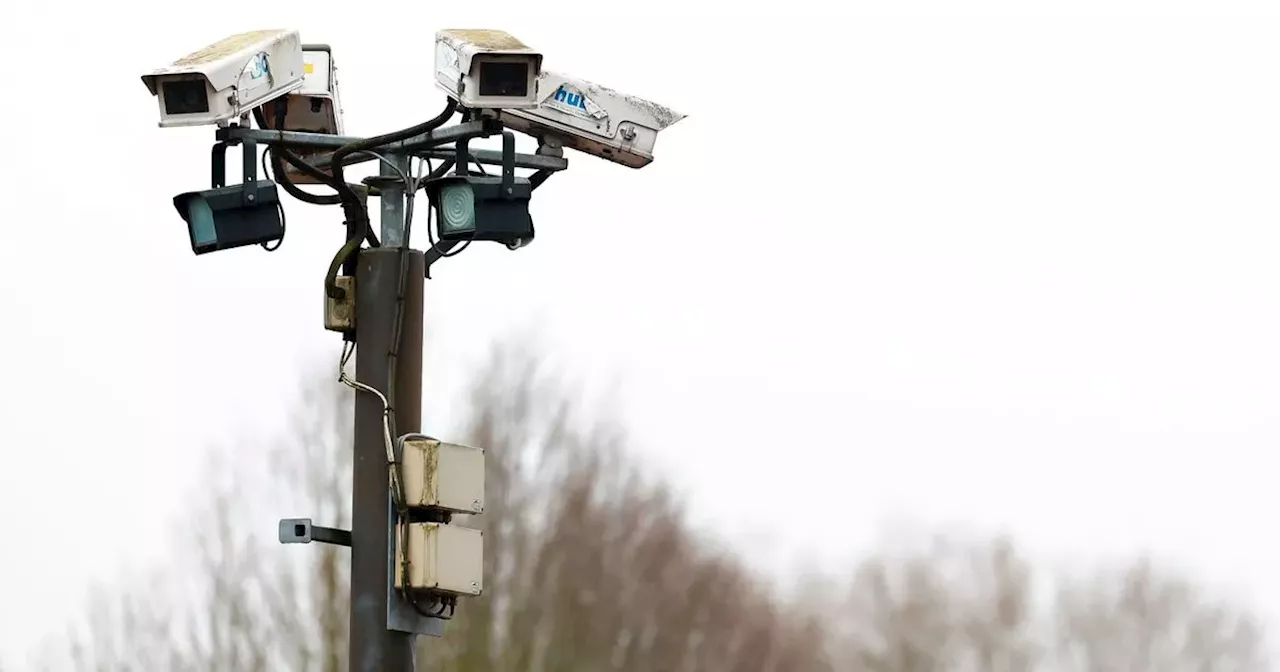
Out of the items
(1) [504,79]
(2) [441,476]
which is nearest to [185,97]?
(1) [504,79]

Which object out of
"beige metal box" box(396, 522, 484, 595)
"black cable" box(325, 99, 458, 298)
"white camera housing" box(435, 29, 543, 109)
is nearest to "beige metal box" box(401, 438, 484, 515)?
"beige metal box" box(396, 522, 484, 595)

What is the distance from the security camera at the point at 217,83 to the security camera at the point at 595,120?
0.98m

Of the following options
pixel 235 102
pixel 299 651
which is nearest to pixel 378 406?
pixel 235 102

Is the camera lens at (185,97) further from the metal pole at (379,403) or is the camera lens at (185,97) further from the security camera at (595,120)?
the security camera at (595,120)

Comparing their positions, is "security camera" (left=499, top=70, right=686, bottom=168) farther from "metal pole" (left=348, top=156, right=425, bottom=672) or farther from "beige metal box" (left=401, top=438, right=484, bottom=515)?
"beige metal box" (left=401, top=438, right=484, bottom=515)

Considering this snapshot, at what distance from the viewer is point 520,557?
27.5m

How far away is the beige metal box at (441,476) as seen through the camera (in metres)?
10.1

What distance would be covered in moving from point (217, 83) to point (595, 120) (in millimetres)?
1582

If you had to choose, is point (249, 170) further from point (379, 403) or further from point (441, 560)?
point (441, 560)

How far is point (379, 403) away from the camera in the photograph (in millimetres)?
10344

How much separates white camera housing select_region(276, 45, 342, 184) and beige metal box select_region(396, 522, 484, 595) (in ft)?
6.85

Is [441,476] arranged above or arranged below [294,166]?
below

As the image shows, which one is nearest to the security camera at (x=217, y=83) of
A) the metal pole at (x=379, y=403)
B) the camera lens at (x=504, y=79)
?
the metal pole at (x=379, y=403)

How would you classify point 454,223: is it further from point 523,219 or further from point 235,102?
point 235,102
